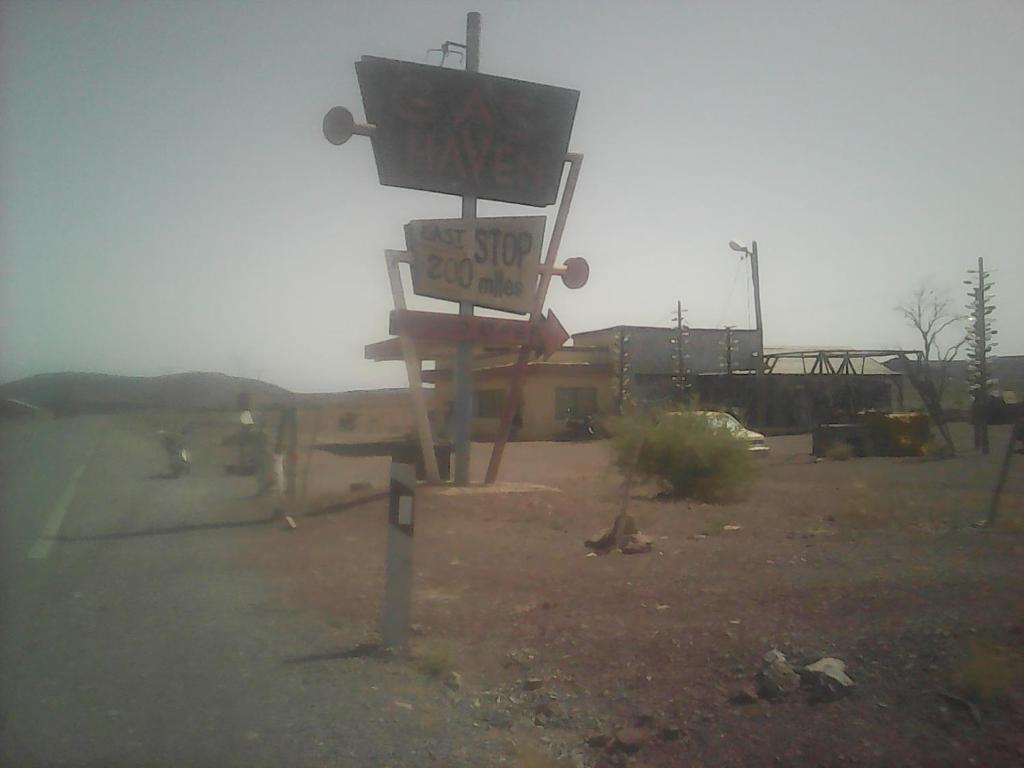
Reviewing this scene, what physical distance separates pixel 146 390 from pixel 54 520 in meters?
2.88

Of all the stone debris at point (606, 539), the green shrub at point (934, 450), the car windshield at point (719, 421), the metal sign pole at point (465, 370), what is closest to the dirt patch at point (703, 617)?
the stone debris at point (606, 539)

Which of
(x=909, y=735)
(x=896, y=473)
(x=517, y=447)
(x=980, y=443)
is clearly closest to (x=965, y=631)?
(x=909, y=735)

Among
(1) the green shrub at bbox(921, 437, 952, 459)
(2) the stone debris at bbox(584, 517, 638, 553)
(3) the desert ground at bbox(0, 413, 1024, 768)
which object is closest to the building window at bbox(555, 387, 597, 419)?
(1) the green shrub at bbox(921, 437, 952, 459)

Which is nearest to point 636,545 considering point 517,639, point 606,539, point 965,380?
point 606,539

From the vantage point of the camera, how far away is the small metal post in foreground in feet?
22.3

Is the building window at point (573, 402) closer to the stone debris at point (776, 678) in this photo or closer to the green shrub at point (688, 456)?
the green shrub at point (688, 456)

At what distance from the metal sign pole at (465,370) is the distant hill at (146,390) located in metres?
2.92

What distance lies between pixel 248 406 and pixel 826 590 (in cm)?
993

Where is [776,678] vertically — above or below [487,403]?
below

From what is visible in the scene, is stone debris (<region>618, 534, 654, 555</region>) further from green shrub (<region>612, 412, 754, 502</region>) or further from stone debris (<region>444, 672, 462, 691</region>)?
green shrub (<region>612, 412, 754, 502</region>)

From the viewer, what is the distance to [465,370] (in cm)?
1550

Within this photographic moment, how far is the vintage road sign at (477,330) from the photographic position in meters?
14.7

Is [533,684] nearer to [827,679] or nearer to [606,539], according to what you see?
[827,679]

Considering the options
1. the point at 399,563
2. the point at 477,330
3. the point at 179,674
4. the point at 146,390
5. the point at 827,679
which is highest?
the point at 477,330
